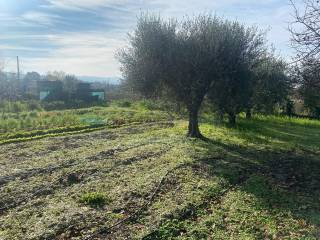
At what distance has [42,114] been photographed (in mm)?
21438

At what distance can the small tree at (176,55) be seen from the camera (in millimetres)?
12727

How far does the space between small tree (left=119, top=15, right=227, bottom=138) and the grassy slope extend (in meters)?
Answer: 2.29

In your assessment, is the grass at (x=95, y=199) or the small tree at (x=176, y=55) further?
the small tree at (x=176, y=55)

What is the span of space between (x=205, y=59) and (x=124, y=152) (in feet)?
14.6

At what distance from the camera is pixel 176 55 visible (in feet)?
42.0

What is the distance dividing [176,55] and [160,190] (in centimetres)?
672

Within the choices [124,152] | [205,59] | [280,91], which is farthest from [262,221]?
[280,91]

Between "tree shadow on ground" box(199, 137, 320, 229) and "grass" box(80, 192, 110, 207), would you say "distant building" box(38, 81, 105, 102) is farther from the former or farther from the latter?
"grass" box(80, 192, 110, 207)

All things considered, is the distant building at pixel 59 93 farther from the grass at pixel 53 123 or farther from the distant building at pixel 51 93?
the grass at pixel 53 123

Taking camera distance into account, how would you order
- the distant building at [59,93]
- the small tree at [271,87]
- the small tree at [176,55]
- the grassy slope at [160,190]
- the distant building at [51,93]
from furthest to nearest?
the distant building at [59,93]
the distant building at [51,93]
the small tree at [271,87]
the small tree at [176,55]
the grassy slope at [160,190]

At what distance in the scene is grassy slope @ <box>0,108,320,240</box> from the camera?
5.46 m

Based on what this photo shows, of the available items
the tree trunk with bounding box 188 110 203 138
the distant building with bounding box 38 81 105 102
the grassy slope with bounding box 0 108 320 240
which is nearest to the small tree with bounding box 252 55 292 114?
the tree trunk with bounding box 188 110 203 138

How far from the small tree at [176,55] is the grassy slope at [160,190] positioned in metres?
2.29

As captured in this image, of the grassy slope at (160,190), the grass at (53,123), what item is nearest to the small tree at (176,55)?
the grassy slope at (160,190)
